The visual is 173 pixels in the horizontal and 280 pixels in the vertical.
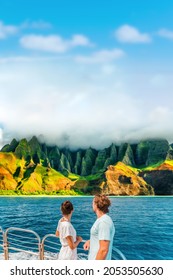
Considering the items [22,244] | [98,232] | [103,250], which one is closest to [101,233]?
[98,232]

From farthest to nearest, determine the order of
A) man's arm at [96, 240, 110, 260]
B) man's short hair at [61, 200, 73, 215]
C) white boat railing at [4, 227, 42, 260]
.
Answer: white boat railing at [4, 227, 42, 260] < man's short hair at [61, 200, 73, 215] < man's arm at [96, 240, 110, 260]

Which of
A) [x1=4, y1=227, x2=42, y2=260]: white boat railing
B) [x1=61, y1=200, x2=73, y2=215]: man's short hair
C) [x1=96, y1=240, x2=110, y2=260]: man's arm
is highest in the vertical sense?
[x1=61, y1=200, x2=73, y2=215]: man's short hair

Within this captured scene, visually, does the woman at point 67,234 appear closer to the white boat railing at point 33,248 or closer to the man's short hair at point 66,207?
the man's short hair at point 66,207

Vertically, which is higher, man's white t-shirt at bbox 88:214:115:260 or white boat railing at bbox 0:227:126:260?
man's white t-shirt at bbox 88:214:115:260

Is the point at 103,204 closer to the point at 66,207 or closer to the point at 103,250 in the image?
the point at 103,250

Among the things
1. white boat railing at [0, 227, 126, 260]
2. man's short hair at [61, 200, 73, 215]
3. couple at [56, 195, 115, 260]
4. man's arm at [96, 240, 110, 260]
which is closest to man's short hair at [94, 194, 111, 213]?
couple at [56, 195, 115, 260]

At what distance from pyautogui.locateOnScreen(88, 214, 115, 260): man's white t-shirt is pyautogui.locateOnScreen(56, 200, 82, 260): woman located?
71cm

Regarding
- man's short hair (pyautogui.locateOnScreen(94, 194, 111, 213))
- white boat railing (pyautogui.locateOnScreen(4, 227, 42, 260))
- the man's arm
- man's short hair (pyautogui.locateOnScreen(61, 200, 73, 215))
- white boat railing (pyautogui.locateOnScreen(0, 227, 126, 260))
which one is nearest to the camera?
the man's arm

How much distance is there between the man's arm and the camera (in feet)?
17.9

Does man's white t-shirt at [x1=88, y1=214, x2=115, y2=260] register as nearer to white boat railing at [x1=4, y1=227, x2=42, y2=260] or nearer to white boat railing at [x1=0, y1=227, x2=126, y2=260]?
white boat railing at [x1=0, y1=227, x2=126, y2=260]

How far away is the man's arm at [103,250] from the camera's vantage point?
5.47 metres

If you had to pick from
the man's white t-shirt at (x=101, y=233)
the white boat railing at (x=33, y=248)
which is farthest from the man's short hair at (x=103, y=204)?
the white boat railing at (x=33, y=248)
